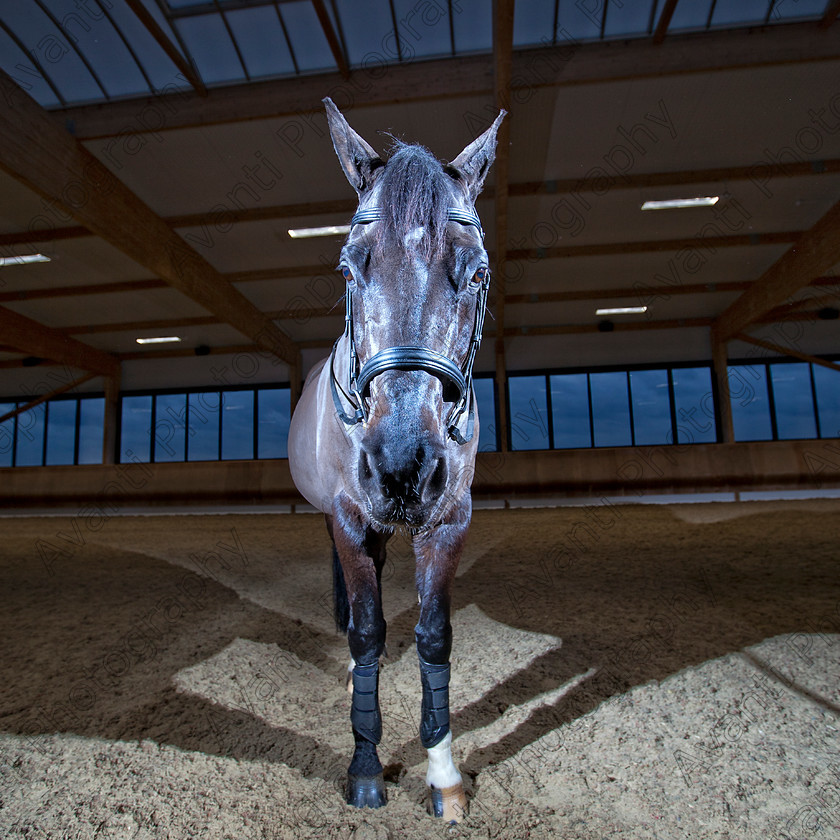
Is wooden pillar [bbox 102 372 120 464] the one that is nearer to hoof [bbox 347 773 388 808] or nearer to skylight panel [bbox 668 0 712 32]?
hoof [bbox 347 773 388 808]

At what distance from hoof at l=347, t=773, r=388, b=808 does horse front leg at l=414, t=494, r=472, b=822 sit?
0.17 metres

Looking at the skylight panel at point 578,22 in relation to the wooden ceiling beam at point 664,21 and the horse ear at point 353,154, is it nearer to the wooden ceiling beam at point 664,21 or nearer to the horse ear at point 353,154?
the wooden ceiling beam at point 664,21

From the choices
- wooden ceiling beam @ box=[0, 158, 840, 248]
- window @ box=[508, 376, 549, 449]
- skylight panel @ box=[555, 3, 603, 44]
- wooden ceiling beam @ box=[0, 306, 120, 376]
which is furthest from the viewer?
window @ box=[508, 376, 549, 449]

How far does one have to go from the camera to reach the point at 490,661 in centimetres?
284

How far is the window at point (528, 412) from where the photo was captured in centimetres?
1554

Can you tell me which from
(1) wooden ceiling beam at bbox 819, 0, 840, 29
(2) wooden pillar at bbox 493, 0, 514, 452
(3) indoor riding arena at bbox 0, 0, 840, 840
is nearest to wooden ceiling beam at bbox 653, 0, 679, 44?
(3) indoor riding arena at bbox 0, 0, 840, 840

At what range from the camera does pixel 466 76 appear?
6.25m

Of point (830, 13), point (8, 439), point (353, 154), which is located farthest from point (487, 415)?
point (8, 439)

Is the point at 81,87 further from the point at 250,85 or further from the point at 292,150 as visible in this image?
the point at 292,150

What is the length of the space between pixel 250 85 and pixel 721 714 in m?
7.84

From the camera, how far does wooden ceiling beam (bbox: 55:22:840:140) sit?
5781 millimetres

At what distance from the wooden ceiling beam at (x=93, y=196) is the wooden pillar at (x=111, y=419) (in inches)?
258

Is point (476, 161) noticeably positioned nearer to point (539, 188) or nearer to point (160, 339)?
point (539, 188)

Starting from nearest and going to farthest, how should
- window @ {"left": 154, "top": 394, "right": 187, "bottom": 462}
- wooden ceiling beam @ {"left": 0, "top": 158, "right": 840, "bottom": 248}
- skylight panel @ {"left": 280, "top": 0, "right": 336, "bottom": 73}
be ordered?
skylight panel @ {"left": 280, "top": 0, "right": 336, "bottom": 73} < wooden ceiling beam @ {"left": 0, "top": 158, "right": 840, "bottom": 248} < window @ {"left": 154, "top": 394, "right": 187, "bottom": 462}
